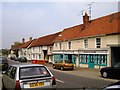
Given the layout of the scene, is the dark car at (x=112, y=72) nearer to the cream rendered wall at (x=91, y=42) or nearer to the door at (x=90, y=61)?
the door at (x=90, y=61)

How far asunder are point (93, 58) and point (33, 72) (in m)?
24.7

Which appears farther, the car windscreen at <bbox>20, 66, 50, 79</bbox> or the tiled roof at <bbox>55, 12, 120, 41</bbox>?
the tiled roof at <bbox>55, 12, 120, 41</bbox>

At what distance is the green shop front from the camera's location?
98.2ft

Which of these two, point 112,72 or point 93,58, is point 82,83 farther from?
point 93,58

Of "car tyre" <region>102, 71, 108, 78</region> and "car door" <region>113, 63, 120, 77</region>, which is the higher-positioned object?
"car door" <region>113, 63, 120, 77</region>

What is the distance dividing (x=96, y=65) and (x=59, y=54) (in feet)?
48.3

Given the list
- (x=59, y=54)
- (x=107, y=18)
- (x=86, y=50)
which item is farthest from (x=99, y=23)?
(x=59, y=54)

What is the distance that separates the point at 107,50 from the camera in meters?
29.2

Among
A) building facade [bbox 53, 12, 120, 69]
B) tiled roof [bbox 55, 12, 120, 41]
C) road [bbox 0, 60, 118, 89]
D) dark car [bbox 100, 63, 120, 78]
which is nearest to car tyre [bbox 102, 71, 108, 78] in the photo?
dark car [bbox 100, 63, 120, 78]

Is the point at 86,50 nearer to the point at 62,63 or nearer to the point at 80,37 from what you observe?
the point at 80,37

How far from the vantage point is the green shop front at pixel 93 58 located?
29922 mm

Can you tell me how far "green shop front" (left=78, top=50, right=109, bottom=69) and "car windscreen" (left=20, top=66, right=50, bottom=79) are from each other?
21391mm

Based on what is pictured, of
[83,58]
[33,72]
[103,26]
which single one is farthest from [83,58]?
[33,72]

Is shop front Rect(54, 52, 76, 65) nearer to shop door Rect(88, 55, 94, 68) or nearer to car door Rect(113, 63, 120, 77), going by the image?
shop door Rect(88, 55, 94, 68)
